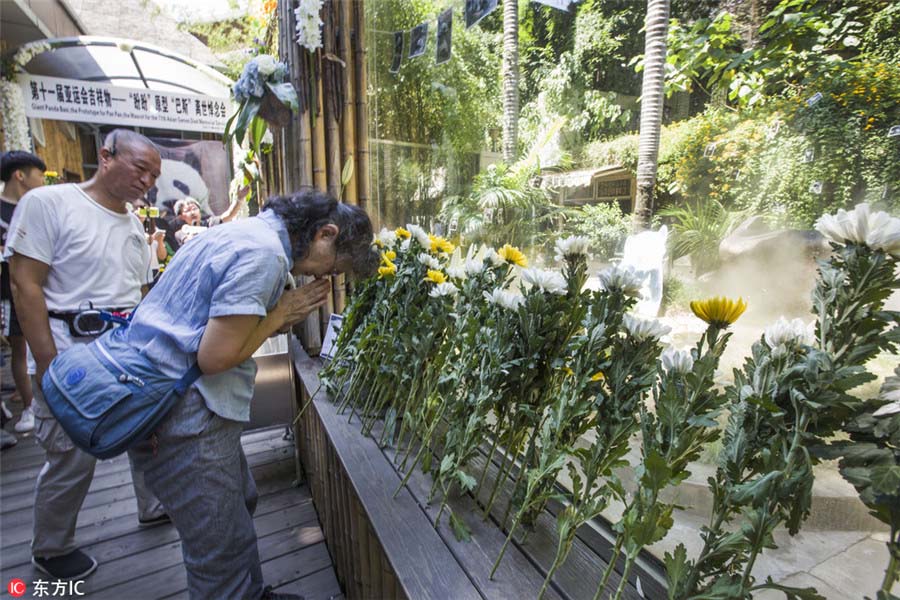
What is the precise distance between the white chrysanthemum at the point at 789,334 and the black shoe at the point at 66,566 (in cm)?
251

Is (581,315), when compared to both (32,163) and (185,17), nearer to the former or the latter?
(32,163)

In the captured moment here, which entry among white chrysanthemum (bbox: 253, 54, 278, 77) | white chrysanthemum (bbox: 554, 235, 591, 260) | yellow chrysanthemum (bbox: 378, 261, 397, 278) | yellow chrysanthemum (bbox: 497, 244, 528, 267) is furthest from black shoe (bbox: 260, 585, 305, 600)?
white chrysanthemum (bbox: 253, 54, 278, 77)

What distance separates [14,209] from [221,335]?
2.78m

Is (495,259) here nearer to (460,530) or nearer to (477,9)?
(460,530)

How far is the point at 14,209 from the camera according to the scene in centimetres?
275

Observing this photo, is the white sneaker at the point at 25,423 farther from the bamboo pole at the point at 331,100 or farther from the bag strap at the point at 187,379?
the bag strap at the point at 187,379

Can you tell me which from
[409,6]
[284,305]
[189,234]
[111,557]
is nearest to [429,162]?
[409,6]

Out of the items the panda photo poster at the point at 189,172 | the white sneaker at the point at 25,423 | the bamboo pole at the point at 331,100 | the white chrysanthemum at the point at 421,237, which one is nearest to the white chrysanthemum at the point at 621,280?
the white chrysanthemum at the point at 421,237

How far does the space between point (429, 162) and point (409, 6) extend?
85cm

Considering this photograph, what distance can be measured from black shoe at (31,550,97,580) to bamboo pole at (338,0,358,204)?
194 centimetres

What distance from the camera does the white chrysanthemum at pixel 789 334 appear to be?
58cm

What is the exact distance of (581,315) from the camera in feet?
3.15

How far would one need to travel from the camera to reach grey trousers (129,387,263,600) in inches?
47.7

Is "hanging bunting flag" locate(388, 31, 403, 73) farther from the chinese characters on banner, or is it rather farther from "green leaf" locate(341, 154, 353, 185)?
the chinese characters on banner
